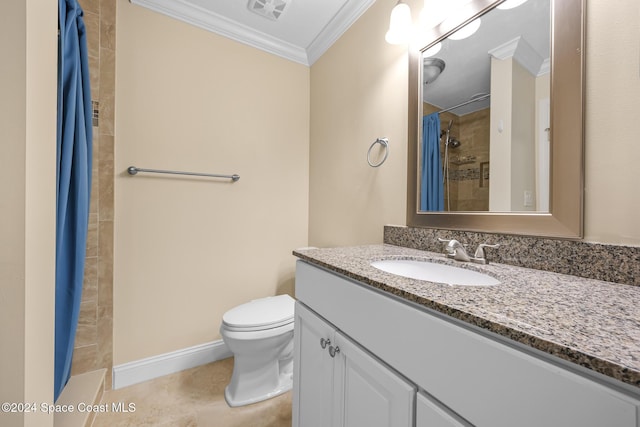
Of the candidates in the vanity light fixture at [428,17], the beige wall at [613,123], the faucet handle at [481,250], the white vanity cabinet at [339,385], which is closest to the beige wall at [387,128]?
the beige wall at [613,123]

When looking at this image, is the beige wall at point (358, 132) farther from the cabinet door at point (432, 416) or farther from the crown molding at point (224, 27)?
the cabinet door at point (432, 416)

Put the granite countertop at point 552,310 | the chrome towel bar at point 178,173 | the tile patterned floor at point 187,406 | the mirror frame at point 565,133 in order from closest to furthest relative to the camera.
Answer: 1. the granite countertop at point 552,310
2. the mirror frame at point 565,133
3. the tile patterned floor at point 187,406
4. the chrome towel bar at point 178,173

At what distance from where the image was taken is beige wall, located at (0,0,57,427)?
55 centimetres

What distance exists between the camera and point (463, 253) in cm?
87

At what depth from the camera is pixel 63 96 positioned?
1072mm

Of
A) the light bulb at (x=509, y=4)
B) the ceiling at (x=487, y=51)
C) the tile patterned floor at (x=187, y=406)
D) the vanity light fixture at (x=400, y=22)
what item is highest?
the vanity light fixture at (x=400, y=22)

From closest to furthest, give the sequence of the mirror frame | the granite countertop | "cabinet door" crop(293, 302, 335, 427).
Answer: the granite countertop, the mirror frame, "cabinet door" crop(293, 302, 335, 427)

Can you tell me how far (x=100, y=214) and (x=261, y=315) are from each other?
3.43 feet

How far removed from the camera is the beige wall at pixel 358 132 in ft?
4.18

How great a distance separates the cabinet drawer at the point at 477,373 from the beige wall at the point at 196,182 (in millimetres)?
1269

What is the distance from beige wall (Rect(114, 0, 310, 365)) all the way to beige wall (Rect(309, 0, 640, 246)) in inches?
11.5

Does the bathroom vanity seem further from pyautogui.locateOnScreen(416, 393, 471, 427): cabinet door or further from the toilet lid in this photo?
the toilet lid

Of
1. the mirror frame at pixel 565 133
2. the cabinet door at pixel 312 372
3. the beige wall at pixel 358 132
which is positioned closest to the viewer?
the mirror frame at pixel 565 133

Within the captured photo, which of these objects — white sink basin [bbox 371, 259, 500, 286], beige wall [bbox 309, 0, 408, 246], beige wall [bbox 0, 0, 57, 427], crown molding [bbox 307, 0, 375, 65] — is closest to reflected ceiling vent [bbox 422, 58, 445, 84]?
beige wall [bbox 309, 0, 408, 246]
